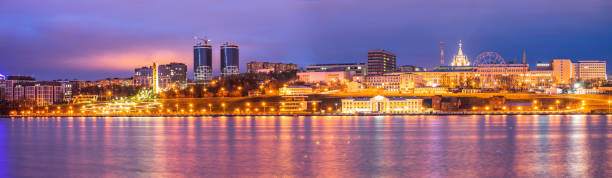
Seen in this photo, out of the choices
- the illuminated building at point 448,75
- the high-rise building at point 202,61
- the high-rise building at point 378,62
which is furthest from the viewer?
the high-rise building at point 202,61

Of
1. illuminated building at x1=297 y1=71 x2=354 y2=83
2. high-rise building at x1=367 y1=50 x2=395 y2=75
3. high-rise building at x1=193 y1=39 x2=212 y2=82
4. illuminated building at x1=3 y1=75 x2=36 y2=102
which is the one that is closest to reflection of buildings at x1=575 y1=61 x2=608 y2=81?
high-rise building at x1=367 y1=50 x2=395 y2=75

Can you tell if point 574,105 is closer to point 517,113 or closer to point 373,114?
point 517,113

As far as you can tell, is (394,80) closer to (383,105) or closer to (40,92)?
(383,105)

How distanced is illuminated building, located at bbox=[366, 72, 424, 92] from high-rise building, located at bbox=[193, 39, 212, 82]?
6626cm

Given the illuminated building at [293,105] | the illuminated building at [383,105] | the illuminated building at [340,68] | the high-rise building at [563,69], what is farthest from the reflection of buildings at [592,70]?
the illuminated building at [293,105]

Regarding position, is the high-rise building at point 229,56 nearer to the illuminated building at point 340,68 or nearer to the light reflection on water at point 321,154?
the illuminated building at point 340,68

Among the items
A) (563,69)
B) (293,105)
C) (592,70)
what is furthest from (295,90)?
(592,70)

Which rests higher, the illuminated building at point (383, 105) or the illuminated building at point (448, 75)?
the illuminated building at point (448, 75)

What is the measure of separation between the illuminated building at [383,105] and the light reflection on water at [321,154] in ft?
118

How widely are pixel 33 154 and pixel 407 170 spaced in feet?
66.6

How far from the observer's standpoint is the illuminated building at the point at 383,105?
78500 millimetres

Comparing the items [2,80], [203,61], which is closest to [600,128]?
[2,80]

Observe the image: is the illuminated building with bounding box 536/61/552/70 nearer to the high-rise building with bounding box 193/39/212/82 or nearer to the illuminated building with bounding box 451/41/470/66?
the illuminated building with bounding box 451/41/470/66

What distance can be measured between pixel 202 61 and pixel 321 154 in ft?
539
